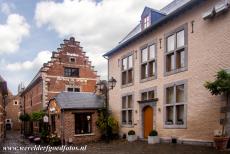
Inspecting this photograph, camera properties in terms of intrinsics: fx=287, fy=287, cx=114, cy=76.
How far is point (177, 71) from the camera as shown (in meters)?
14.8

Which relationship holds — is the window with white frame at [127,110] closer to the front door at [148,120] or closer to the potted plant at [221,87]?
the front door at [148,120]

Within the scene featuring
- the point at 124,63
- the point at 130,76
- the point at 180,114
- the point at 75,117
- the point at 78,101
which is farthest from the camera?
the point at 78,101

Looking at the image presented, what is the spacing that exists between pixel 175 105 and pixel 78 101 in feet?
28.0

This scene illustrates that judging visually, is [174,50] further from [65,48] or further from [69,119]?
[65,48]

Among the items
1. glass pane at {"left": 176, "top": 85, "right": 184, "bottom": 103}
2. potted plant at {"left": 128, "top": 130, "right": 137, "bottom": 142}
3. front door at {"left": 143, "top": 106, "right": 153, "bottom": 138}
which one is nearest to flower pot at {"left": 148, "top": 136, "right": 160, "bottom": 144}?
front door at {"left": 143, "top": 106, "right": 153, "bottom": 138}

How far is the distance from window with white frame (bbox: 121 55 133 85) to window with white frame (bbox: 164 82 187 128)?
4547 mm

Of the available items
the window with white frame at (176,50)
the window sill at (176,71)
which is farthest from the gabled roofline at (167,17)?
the window sill at (176,71)

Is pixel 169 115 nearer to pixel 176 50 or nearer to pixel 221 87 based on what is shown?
pixel 176 50

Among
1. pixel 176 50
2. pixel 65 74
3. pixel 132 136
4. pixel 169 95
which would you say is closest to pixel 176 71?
pixel 176 50

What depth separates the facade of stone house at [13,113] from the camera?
53.2 meters

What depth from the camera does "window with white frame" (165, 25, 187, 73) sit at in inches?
571

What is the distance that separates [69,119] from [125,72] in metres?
5.16

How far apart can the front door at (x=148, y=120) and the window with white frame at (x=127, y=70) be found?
8.92 ft

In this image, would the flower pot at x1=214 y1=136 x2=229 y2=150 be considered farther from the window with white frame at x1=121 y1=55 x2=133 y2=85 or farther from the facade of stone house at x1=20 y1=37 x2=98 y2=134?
the facade of stone house at x1=20 y1=37 x2=98 y2=134
